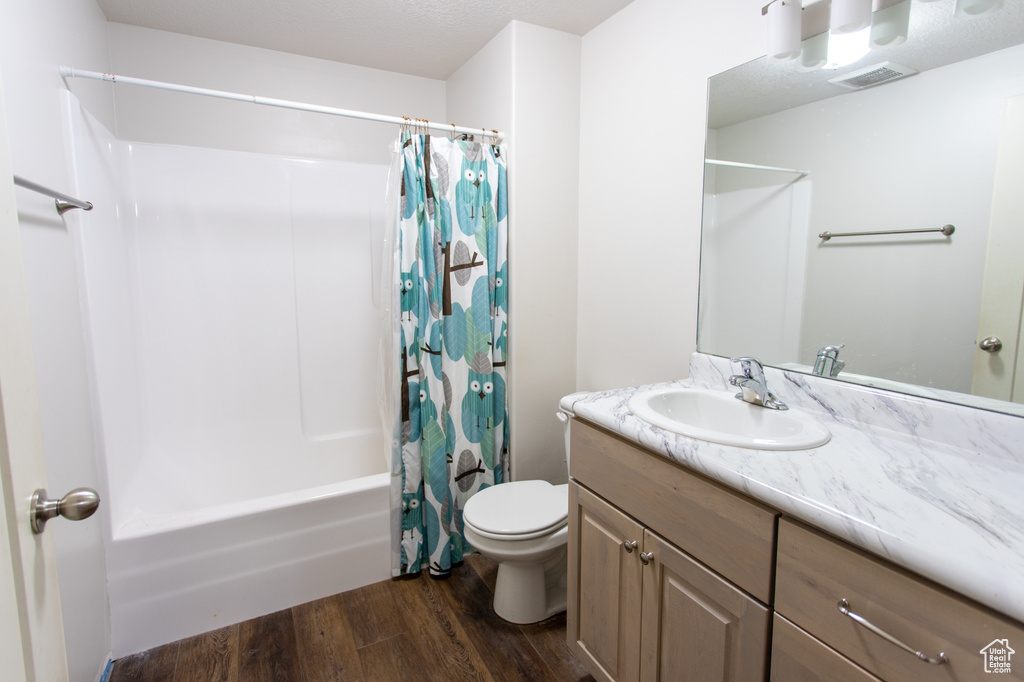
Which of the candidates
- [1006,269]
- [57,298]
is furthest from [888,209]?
[57,298]

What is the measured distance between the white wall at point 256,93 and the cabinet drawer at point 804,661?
2.59 m

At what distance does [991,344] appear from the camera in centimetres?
105

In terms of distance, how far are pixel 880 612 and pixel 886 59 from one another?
1.25 metres

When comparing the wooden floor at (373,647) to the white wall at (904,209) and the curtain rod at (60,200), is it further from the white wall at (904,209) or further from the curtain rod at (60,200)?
the curtain rod at (60,200)

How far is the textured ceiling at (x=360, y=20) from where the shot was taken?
1.90 metres

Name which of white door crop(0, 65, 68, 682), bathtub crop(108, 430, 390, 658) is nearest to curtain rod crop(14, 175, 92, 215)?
white door crop(0, 65, 68, 682)

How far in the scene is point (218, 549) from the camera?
1.73 meters

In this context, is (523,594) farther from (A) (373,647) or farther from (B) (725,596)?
(B) (725,596)

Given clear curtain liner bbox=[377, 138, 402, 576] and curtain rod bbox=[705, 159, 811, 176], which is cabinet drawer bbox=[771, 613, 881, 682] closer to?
curtain rod bbox=[705, 159, 811, 176]

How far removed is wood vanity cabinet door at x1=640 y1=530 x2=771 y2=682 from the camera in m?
0.93

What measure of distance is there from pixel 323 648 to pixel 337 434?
3.71ft

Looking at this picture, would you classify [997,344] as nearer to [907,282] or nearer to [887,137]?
[907,282]

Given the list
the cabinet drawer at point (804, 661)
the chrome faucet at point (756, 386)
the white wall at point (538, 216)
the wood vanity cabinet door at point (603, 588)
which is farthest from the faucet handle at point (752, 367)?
the white wall at point (538, 216)

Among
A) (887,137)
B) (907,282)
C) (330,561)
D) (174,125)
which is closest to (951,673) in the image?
(907,282)
